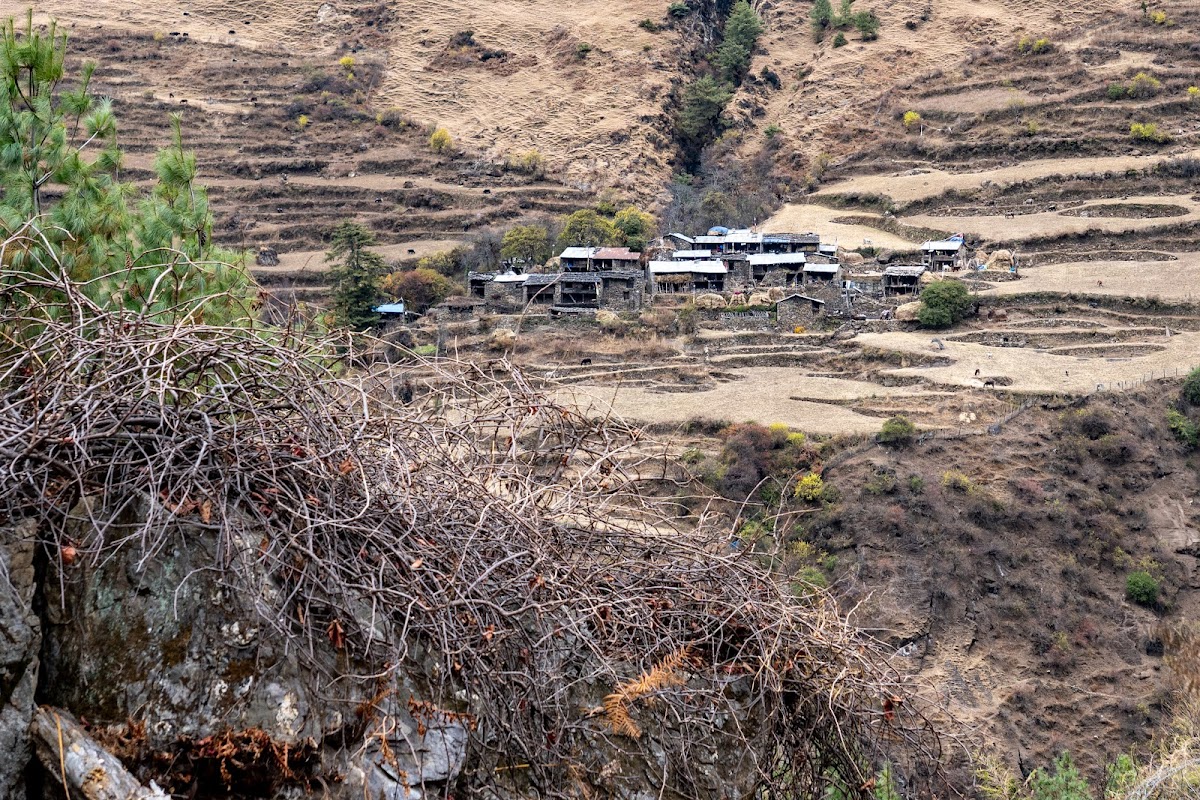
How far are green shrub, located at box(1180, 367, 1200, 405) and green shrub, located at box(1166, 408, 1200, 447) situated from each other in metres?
0.70

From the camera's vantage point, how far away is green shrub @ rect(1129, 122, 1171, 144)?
36375mm

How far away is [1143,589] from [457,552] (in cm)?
1904

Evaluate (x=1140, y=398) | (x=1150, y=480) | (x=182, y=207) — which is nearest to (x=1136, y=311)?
(x=1140, y=398)

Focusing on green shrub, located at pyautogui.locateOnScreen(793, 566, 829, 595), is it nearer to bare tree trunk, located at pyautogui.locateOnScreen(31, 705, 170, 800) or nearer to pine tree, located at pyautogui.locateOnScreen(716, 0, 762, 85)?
bare tree trunk, located at pyautogui.locateOnScreen(31, 705, 170, 800)

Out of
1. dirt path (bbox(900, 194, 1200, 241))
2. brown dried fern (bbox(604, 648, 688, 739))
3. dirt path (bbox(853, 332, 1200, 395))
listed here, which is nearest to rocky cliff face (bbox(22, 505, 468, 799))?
brown dried fern (bbox(604, 648, 688, 739))

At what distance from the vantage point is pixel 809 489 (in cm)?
2036

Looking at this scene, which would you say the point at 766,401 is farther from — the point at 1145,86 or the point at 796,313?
the point at 1145,86

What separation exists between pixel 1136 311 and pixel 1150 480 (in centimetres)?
765

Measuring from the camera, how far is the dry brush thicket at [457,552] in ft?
7.50

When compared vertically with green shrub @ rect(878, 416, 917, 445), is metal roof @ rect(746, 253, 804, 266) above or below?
above

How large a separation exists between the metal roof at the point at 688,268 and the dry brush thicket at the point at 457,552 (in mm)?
26862

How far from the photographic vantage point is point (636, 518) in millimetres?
3258

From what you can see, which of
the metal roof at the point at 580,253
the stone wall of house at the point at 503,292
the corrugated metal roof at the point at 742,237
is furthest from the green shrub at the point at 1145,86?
the stone wall of house at the point at 503,292

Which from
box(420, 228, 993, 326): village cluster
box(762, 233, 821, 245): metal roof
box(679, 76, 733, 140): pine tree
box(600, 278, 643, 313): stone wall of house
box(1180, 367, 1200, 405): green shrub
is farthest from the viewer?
box(679, 76, 733, 140): pine tree
